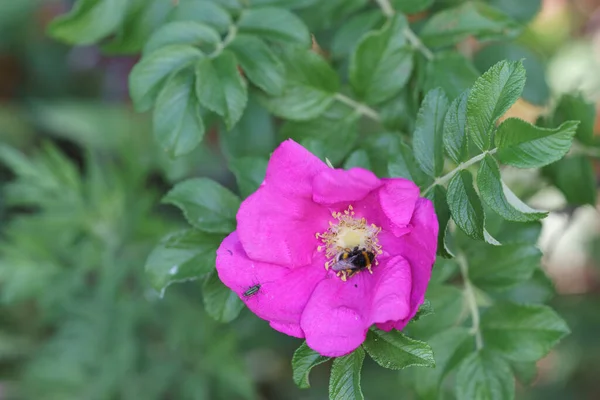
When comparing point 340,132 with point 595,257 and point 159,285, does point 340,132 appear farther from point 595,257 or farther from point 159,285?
point 595,257

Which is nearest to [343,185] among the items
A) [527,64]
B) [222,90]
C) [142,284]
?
[222,90]

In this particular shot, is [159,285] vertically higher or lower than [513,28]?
lower

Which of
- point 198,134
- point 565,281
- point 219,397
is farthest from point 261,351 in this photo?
point 198,134

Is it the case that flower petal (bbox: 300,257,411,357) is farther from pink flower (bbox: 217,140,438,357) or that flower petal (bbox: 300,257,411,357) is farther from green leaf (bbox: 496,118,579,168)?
green leaf (bbox: 496,118,579,168)

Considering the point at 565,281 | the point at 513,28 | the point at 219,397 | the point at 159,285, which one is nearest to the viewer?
the point at 159,285

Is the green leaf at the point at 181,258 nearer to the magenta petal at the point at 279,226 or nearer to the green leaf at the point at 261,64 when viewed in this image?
the magenta petal at the point at 279,226

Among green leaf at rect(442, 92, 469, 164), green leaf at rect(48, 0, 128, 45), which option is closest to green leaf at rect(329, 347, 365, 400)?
green leaf at rect(442, 92, 469, 164)
